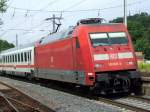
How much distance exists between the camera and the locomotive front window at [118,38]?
17.3 metres

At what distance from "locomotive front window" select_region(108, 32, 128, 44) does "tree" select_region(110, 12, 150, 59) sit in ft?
289

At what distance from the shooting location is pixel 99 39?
56.3 ft

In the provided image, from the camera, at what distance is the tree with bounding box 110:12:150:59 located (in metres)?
110

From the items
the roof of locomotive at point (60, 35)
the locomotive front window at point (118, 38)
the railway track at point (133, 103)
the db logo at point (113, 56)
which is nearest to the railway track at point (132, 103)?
the railway track at point (133, 103)

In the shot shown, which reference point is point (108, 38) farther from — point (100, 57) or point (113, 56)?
point (100, 57)

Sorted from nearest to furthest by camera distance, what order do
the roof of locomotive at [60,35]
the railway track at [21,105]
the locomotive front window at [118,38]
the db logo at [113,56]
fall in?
the railway track at [21,105]
the db logo at [113,56]
the locomotive front window at [118,38]
the roof of locomotive at [60,35]

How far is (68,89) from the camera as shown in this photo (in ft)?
74.1

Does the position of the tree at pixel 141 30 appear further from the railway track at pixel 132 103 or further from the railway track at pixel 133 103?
the railway track at pixel 133 103

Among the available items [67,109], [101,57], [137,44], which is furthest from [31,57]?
[137,44]

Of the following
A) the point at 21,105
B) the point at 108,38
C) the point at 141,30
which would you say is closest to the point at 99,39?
the point at 108,38

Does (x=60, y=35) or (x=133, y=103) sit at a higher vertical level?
(x=60, y=35)

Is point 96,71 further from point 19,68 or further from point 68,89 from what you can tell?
point 19,68

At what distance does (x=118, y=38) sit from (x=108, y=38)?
44cm

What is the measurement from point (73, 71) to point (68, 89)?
4.55 metres
